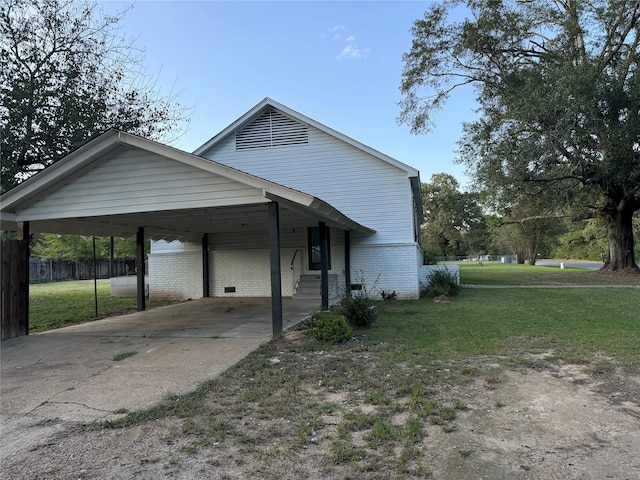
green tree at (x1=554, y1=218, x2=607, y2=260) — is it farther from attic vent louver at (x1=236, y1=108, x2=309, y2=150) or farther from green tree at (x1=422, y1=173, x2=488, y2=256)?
attic vent louver at (x1=236, y1=108, x2=309, y2=150)

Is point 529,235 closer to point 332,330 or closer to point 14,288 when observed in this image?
point 332,330

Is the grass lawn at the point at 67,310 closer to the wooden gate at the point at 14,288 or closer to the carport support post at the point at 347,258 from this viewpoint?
the wooden gate at the point at 14,288

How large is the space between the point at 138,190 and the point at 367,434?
598 centimetres

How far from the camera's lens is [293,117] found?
1402 cm

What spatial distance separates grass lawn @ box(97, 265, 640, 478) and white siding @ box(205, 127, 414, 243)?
5233 millimetres

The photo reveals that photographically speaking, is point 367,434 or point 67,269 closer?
point 367,434

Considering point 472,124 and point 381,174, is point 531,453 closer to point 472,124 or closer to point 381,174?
point 381,174

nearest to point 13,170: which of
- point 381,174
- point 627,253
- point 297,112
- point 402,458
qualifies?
point 297,112

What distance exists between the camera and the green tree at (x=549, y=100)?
15.1m

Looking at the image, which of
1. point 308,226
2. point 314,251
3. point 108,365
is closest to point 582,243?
point 314,251

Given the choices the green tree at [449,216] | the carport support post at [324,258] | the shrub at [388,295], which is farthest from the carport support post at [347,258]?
the green tree at [449,216]

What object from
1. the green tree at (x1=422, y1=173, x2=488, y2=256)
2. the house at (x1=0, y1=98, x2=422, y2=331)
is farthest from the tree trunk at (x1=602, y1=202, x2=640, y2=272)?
the green tree at (x1=422, y1=173, x2=488, y2=256)

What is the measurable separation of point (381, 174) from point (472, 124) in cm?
859

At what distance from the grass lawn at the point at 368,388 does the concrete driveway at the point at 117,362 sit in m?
0.46
